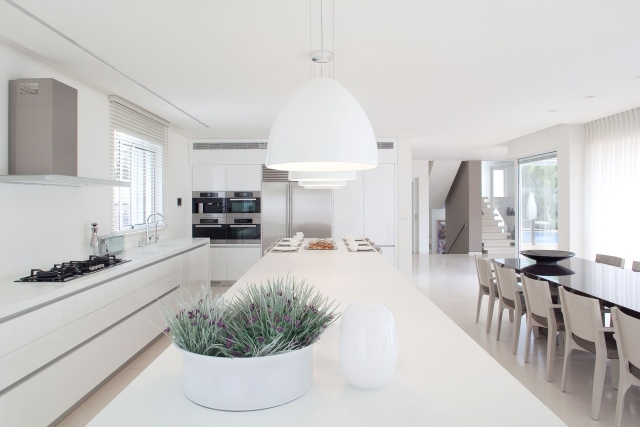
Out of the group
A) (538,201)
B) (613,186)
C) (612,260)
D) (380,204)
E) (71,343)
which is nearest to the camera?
(71,343)

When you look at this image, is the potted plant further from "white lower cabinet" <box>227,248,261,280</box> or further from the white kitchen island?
"white lower cabinet" <box>227,248,261,280</box>

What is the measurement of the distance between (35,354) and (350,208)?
5.69 meters

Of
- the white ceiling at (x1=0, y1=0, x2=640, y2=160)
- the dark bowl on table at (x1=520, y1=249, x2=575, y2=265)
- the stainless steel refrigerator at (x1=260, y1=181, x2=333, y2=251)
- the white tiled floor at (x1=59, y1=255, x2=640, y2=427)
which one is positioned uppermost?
the white ceiling at (x1=0, y1=0, x2=640, y2=160)

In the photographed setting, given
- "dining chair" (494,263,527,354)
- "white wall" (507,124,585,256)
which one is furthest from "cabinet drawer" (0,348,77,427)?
"white wall" (507,124,585,256)

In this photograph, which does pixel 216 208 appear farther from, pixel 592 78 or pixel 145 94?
pixel 592 78

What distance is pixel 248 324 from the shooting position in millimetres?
1200

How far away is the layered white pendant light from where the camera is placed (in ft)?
4.56

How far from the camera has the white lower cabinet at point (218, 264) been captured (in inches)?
305

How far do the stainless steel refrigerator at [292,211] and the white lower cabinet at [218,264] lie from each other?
74 cm

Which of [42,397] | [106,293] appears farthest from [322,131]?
[106,293]

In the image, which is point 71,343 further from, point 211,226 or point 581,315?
point 211,226

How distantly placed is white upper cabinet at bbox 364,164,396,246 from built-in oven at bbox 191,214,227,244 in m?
2.56

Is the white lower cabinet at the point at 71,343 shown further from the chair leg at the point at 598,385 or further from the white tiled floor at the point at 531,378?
the chair leg at the point at 598,385

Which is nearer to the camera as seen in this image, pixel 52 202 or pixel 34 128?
pixel 34 128
